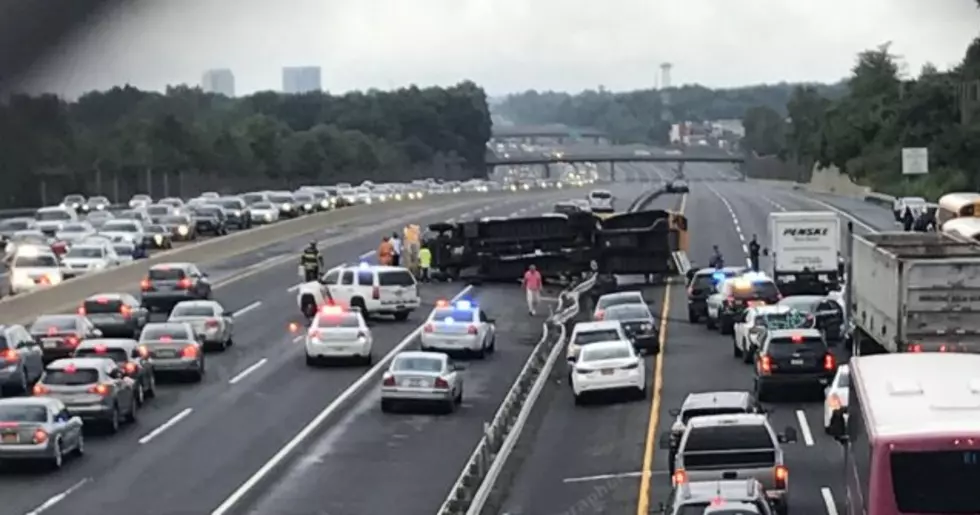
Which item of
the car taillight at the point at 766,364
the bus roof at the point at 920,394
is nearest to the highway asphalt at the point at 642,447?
the car taillight at the point at 766,364

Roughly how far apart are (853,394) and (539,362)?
2573 centimetres

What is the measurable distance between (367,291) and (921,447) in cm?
4333

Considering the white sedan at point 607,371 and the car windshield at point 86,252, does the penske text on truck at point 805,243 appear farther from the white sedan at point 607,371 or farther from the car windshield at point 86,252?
the car windshield at point 86,252

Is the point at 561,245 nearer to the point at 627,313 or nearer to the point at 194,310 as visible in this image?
the point at 627,313

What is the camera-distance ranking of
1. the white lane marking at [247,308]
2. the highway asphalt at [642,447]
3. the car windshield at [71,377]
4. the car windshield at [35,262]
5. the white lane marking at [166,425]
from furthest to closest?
the car windshield at [35,262]
the white lane marking at [247,308]
the white lane marking at [166,425]
the car windshield at [71,377]
the highway asphalt at [642,447]

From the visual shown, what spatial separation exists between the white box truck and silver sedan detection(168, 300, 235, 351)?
19043 mm

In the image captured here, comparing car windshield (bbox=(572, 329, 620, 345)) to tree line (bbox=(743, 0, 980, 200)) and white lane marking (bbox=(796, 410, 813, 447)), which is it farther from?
tree line (bbox=(743, 0, 980, 200))

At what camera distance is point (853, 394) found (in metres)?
20.8

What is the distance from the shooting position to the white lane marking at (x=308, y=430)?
31359 mm

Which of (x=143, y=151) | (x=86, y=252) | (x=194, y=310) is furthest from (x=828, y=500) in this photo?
(x=143, y=151)

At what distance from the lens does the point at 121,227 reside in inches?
3287

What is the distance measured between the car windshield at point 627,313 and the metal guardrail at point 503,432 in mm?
1224

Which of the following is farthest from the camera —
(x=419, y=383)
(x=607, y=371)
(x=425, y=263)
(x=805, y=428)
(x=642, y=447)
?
(x=425, y=263)

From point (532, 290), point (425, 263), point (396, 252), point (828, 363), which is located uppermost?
point (828, 363)
